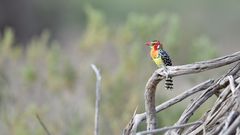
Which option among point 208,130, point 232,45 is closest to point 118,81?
point 208,130

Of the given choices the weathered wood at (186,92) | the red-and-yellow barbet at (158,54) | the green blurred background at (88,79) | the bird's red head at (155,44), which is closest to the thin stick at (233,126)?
the weathered wood at (186,92)

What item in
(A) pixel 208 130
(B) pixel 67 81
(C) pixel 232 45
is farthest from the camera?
(C) pixel 232 45

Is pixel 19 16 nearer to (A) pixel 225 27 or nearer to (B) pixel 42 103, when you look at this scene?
(A) pixel 225 27

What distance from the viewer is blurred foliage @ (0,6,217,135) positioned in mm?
6262

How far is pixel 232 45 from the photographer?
1516cm

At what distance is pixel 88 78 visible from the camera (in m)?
7.03

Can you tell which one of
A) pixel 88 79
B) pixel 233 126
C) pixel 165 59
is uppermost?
pixel 88 79

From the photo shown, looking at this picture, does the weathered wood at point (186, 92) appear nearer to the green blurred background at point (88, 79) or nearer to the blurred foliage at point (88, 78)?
the green blurred background at point (88, 79)

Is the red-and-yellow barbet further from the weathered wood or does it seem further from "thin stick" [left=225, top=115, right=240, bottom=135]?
"thin stick" [left=225, top=115, right=240, bottom=135]

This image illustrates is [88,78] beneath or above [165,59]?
above

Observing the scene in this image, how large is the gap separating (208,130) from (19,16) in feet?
54.0

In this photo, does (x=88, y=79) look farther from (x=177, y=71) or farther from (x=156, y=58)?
(x=177, y=71)

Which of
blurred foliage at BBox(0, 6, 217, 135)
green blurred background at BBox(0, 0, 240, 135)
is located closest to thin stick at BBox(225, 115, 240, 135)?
green blurred background at BBox(0, 0, 240, 135)

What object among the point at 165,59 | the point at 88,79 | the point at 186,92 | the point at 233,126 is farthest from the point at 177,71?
the point at 88,79
